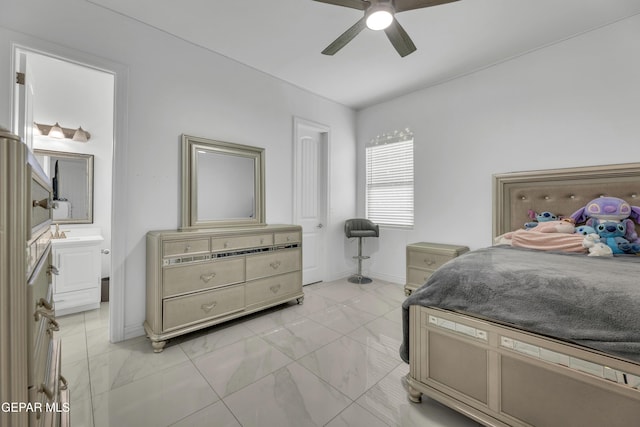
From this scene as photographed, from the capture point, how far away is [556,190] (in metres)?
2.64

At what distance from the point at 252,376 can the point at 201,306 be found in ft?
2.80

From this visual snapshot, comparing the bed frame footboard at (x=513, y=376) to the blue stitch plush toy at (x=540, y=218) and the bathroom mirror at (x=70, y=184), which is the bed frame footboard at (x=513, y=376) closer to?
the blue stitch plush toy at (x=540, y=218)

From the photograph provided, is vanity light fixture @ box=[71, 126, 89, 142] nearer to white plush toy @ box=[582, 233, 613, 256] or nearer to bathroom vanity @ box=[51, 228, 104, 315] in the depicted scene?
bathroom vanity @ box=[51, 228, 104, 315]

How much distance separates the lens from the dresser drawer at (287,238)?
2977 mm

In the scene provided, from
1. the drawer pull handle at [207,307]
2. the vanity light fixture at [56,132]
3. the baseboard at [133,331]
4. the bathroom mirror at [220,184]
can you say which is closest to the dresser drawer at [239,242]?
the bathroom mirror at [220,184]

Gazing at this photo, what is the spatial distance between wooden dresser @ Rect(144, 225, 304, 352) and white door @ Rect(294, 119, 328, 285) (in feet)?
2.55

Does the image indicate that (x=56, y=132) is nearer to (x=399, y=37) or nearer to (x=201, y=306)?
(x=201, y=306)

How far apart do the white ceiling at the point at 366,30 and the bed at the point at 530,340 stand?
2.06 metres

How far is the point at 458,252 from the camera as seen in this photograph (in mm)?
3150

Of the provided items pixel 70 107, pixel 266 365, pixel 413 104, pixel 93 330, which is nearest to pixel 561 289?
pixel 266 365

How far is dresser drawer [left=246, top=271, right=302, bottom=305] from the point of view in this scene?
2734 mm

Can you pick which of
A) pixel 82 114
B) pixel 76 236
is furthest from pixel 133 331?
pixel 82 114

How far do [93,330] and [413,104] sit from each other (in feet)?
15.0

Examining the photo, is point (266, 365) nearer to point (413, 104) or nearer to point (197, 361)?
point (197, 361)
